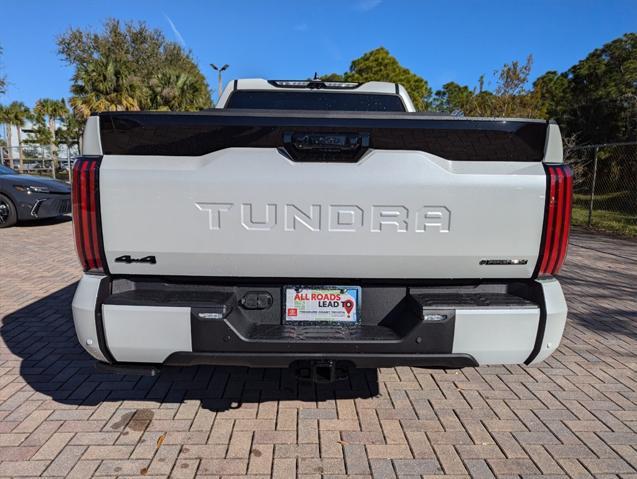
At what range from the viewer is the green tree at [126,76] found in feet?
64.2

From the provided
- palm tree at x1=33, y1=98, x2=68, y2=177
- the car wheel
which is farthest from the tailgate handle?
palm tree at x1=33, y1=98, x2=68, y2=177

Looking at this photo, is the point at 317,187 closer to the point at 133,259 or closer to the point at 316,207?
the point at 316,207

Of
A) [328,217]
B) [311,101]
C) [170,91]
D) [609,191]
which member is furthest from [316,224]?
[170,91]

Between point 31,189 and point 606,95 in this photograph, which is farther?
point 606,95

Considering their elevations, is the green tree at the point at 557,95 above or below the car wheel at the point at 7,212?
above

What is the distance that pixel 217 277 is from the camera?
87.1 inches

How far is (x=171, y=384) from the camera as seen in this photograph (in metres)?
3.12

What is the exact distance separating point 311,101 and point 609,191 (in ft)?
59.2

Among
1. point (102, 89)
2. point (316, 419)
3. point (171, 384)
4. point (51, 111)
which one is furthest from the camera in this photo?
point (51, 111)

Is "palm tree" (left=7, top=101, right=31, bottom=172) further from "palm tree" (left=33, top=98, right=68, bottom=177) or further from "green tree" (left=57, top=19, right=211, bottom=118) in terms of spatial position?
"green tree" (left=57, top=19, right=211, bottom=118)

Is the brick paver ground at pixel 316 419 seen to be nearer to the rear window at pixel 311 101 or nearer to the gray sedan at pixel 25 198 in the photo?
the rear window at pixel 311 101

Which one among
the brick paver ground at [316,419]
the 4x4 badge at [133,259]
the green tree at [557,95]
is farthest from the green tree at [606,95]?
the 4x4 badge at [133,259]

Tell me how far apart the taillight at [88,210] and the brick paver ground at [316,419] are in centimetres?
108

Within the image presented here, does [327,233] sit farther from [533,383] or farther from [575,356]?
[575,356]
